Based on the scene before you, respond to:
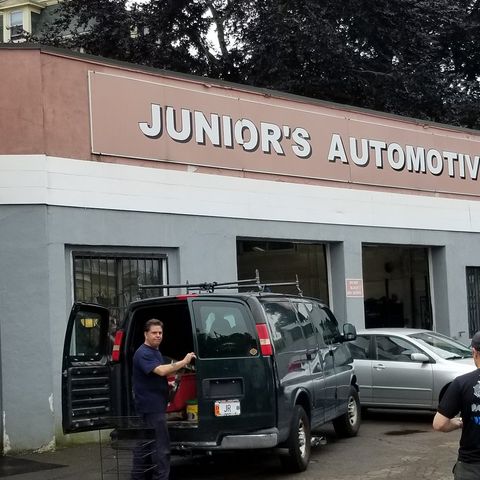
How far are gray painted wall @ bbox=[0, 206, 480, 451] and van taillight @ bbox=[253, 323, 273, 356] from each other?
383cm

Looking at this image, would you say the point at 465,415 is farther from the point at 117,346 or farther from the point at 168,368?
the point at 117,346

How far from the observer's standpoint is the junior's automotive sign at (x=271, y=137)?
42.5 ft

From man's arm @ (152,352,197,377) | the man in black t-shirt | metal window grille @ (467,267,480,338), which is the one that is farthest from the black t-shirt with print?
metal window grille @ (467,267,480,338)

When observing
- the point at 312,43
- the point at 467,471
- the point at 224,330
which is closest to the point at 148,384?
the point at 224,330

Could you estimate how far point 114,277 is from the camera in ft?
41.0

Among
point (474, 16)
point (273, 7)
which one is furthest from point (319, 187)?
point (474, 16)

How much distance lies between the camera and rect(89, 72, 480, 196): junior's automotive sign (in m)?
13.0

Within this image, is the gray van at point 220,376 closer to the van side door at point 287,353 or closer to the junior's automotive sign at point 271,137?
the van side door at point 287,353

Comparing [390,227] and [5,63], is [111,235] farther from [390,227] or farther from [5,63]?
[390,227]

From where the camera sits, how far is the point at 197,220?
1359 cm

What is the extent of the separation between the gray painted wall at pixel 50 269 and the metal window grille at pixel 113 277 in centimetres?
17

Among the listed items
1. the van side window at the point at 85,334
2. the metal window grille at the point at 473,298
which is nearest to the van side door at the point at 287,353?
the van side window at the point at 85,334

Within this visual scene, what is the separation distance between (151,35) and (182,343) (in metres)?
17.4

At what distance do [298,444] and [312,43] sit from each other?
54.0ft
